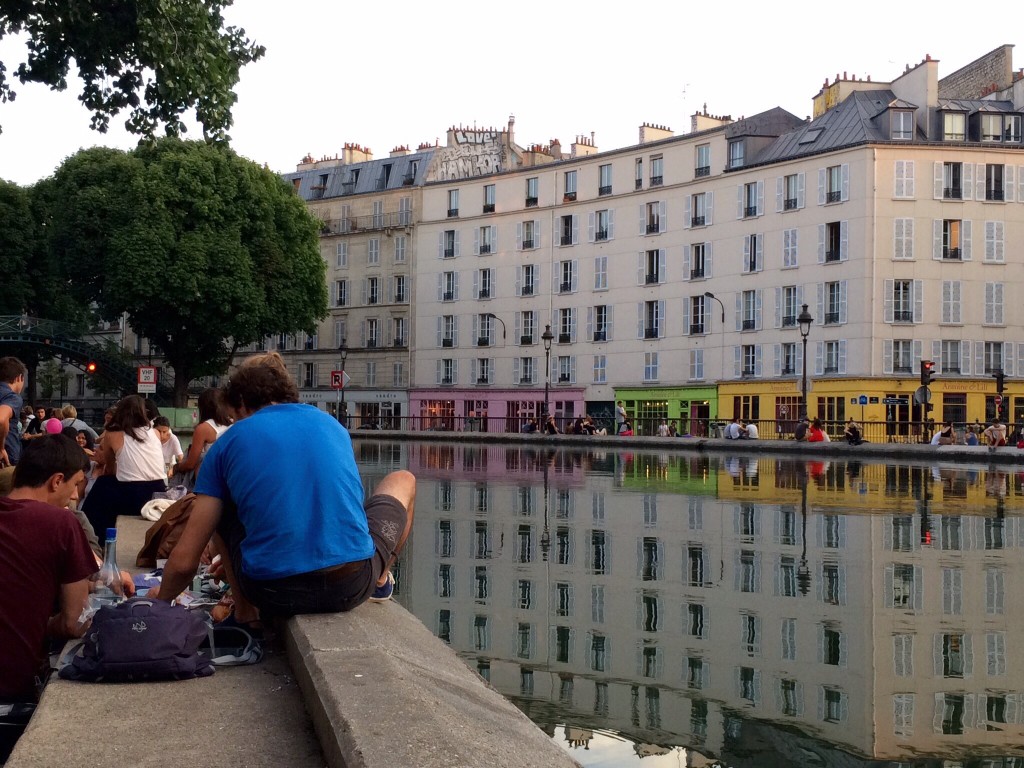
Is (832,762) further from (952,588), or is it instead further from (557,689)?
(952,588)

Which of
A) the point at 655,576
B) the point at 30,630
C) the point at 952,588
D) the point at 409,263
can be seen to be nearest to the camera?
the point at 30,630

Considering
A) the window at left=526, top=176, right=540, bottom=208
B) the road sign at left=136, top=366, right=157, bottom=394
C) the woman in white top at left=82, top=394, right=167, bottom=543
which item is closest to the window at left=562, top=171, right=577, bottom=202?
the window at left=526, top=176, right=540, bottom=208

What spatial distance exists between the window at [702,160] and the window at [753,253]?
4478 mm

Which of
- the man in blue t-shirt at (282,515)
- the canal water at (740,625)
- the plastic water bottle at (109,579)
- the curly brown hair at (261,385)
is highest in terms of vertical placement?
the curly brown hair at (261,385)

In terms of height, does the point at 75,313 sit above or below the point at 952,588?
above

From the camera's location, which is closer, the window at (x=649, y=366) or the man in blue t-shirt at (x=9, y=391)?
the man in blue t-shirt at (x=9, y=391)

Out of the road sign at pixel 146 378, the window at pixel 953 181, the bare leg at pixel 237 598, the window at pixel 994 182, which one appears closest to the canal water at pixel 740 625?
the bare leg at pixel 237 598

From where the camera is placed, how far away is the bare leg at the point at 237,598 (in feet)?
16.7

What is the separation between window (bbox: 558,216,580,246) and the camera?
215 feet

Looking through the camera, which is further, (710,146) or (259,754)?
(710,146)

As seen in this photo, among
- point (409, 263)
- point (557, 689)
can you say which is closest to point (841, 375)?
point (409, 263)

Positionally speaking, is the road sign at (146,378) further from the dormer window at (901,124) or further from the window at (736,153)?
the dormer window at (901,124)

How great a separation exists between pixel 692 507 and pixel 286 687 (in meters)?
11.7

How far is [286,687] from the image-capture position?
4.44m
